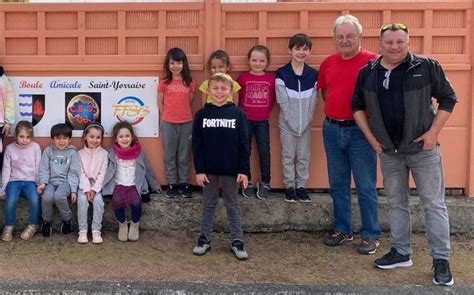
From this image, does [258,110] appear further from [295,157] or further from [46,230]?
[46,230]

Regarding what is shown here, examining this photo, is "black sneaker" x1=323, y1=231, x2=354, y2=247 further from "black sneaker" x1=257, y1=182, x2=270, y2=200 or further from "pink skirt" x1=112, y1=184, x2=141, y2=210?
"pink skirt" x1=112, y1=184, x2=141, y2=210

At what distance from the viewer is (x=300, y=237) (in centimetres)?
589

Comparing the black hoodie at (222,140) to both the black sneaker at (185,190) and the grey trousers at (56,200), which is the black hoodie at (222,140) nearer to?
the black sneaker at (185,190)

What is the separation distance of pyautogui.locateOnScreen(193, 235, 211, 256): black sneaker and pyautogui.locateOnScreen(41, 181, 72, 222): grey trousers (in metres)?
1.36

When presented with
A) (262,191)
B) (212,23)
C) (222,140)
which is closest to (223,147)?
(222,140)

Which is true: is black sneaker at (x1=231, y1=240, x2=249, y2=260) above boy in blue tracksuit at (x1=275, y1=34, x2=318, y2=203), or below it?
below

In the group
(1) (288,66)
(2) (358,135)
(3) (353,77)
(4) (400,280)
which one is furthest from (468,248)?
(1) (288,66)

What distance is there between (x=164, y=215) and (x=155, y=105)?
1143mm

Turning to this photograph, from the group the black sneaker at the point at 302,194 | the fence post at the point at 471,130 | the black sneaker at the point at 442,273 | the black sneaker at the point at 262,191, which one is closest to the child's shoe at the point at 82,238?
the black sneaker at the point at 262,191

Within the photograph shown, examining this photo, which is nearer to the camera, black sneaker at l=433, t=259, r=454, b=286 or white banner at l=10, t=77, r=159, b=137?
black sneaker at l=433, t=259, r=454, b=286

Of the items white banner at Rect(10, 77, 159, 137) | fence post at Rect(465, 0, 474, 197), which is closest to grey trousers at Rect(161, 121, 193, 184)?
white banner at Rect(10, 77, 159, 137)

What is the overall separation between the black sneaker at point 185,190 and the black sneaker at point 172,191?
0.05 metres

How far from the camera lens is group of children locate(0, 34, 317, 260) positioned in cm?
580

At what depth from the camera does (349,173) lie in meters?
5.52
